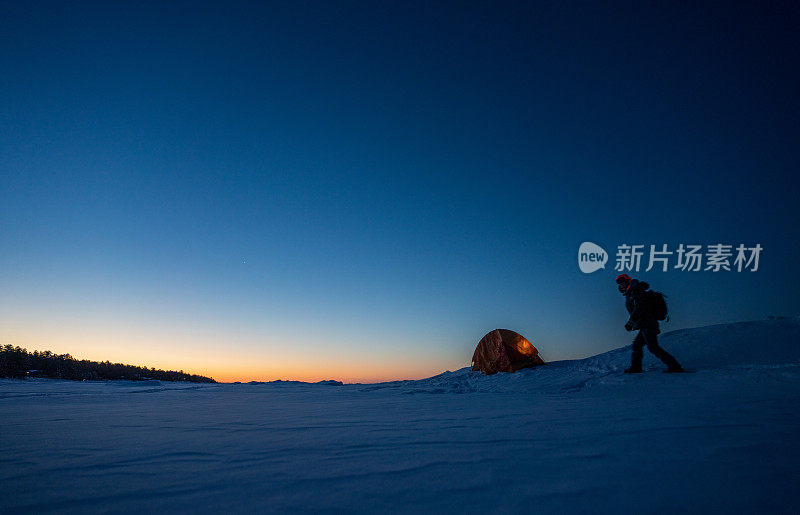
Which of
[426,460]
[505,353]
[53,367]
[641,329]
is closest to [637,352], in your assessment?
[641,329]

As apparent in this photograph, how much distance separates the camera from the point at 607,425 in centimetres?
271

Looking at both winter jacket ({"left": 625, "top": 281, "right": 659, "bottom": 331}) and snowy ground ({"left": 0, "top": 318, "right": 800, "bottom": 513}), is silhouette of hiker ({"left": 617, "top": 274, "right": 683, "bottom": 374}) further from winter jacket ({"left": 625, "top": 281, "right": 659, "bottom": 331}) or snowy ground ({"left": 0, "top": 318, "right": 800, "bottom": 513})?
snowy ground ({"left": 0, "top": 318, "right": 800, "bottom": 513})

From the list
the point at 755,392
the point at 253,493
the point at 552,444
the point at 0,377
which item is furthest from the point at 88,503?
the point at 0,377

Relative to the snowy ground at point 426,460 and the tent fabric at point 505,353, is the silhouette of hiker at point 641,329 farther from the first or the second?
the tent fabric at point 505,353

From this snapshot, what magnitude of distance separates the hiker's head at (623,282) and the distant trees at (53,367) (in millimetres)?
20416

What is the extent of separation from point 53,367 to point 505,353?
1996 centimetres

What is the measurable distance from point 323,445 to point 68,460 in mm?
1467

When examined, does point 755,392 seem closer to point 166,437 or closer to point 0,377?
point 166,437

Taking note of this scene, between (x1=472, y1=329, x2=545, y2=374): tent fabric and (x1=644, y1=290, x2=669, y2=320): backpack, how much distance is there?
3585 millimetres

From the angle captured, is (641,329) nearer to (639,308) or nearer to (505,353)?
(639,308)

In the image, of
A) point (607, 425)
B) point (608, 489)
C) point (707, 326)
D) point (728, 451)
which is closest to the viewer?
point (608, 489)

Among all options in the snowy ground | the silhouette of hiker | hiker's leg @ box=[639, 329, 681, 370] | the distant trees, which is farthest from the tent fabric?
the distant trees

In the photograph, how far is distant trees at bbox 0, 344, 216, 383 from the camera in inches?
567

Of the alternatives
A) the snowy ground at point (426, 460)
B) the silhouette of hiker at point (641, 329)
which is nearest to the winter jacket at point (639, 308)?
the silhouette of hiker at point (641, 329)
